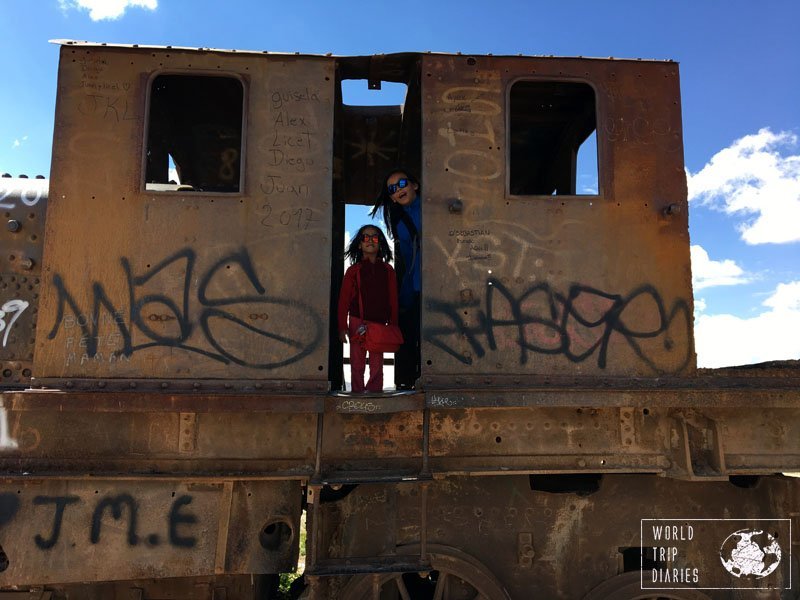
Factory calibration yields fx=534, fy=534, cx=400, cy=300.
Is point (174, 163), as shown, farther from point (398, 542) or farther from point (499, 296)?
point (398, 542)

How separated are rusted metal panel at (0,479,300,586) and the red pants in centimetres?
98

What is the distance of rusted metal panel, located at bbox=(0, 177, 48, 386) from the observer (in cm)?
346

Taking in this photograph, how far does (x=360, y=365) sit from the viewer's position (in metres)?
3.73

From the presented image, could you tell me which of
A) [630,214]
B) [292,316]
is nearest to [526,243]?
[630,214]

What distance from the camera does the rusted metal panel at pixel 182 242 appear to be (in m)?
3.15

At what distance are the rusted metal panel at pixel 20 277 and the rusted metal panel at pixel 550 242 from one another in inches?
102

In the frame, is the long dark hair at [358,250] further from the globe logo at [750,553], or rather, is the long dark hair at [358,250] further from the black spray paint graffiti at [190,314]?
the globe logo at [750,553]

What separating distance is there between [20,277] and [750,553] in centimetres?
518

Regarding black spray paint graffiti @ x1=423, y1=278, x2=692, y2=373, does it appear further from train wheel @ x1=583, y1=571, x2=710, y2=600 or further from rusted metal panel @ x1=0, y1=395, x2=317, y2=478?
train wheel @ x1=583, y1=571, x2=710, y2=600

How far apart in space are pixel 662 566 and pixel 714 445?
89 centimetres

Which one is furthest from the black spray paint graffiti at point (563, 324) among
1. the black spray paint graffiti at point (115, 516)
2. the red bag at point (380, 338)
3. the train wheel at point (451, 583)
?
the black spray paint graffiti at point (115, 516)

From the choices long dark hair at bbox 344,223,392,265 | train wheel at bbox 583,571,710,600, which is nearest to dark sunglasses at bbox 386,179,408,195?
long dark hair at bbox 344,223,392,265

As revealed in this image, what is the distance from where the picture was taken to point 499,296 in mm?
3307

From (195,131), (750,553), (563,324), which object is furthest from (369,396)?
(195,131)
